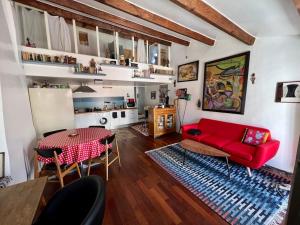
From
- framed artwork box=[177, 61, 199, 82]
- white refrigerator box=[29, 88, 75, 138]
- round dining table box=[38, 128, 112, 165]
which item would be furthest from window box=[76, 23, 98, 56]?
round dining table box=[38, 128, 112, 165]

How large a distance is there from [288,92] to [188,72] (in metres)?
2.45

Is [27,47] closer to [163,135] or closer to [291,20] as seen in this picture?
[163,135]

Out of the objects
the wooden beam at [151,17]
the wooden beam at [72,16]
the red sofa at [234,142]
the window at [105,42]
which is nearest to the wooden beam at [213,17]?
the wooden beam at [151,17]

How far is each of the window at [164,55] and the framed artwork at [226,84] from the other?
5.63ft

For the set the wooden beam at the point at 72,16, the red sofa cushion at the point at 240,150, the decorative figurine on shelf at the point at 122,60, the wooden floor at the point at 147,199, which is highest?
the wooden beam at the point at 72,16

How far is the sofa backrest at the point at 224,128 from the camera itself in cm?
293

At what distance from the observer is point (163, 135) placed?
15.2 ft

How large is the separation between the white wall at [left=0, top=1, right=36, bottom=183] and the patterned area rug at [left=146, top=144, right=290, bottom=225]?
2.27 m

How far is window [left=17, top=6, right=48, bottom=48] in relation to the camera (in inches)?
112

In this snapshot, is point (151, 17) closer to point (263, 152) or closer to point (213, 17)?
point (213, 17)

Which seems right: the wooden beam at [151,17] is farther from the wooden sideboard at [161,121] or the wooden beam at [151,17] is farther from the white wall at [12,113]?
the wooden sideboard at [161,121]

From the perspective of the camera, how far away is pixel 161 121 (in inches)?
179

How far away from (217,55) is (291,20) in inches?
59.9

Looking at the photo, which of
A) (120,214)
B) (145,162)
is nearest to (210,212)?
(120,214)
